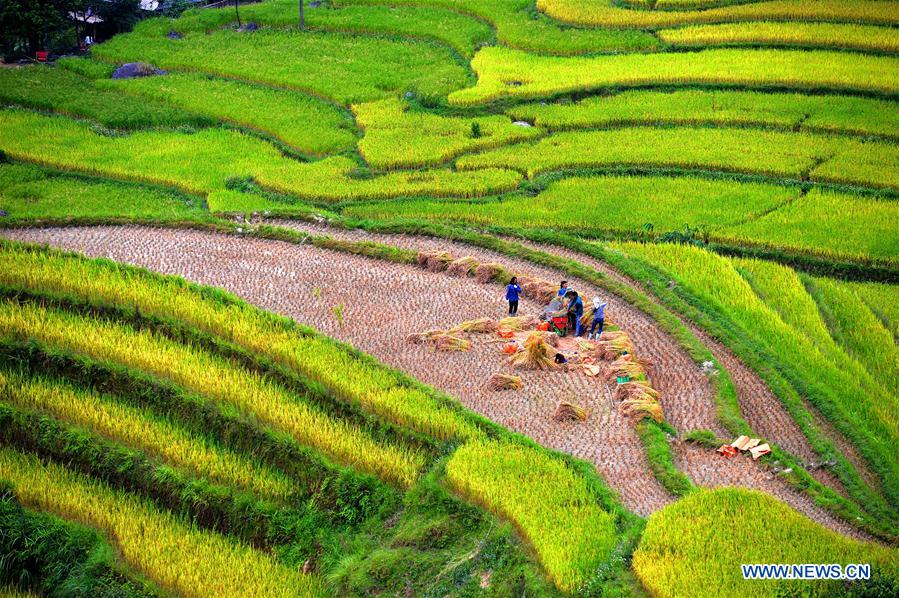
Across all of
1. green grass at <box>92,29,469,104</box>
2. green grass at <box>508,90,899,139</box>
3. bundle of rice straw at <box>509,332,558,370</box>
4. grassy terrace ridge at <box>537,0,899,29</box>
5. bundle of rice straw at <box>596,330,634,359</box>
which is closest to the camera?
bundle of rice straw at <box>509,332,558,370</box>

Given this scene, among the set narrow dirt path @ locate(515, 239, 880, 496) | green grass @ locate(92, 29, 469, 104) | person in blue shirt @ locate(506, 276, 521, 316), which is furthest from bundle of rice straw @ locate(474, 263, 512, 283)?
green grass @ locate(92, 29, 469, 104)

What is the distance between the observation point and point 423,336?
15836 mm

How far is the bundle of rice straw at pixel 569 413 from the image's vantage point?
13.8 metres

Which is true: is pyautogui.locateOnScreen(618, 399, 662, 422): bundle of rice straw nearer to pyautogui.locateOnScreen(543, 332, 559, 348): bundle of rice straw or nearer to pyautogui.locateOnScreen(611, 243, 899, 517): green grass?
pyautogui.locateOnScreen(543, 332, 559, 348): bundle of rice straw

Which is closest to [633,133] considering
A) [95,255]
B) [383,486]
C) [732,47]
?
[732,47]

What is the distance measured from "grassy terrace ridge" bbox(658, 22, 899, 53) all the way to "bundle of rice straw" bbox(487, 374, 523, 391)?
783 inches

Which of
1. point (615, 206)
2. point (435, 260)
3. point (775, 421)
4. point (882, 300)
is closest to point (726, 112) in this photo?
point (615, 206)

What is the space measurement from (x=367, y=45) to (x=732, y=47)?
439 inches

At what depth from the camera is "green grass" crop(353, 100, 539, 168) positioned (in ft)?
81.1

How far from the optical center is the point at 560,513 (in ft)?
38.2

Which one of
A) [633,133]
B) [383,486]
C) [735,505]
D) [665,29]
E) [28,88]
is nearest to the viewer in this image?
[735,505]

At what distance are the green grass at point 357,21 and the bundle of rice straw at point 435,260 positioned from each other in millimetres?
16701

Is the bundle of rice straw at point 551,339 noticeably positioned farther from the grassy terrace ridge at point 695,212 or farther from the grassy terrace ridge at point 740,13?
the grassy terrace ridge at point 740,13

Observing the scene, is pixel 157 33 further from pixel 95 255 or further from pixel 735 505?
pixel 735 505
